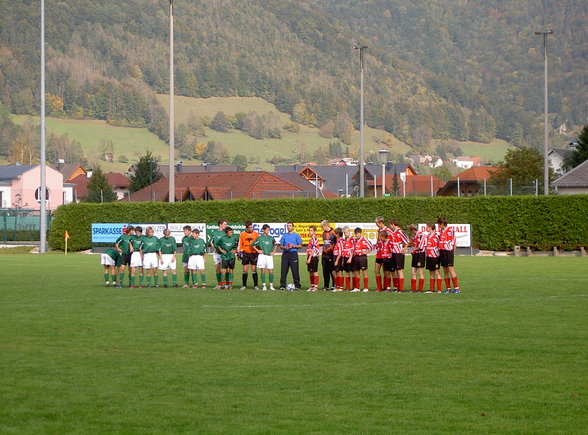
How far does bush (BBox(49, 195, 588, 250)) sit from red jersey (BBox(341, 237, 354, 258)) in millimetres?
24306

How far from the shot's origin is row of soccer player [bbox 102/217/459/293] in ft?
83.2

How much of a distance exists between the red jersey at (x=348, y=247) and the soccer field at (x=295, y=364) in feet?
9.81

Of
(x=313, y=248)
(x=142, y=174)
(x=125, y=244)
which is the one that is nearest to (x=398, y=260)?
(x=313, y=248)

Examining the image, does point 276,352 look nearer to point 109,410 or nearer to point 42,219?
point 109,410

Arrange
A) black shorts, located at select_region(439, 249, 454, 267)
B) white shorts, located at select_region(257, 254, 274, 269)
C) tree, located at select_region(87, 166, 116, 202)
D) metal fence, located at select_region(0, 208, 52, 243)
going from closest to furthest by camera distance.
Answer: black shorts, located at select_region(439, 249, 454, 267) → white shorts, located at select_region(257, 254, 274, 269) → metal fence, located at select_region(0, 208, 52, 243) → tree, located at select_region(87, 166, 116, 202)

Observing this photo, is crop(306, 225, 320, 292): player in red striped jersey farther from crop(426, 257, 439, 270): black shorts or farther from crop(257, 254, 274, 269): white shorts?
crop(426, 257, 439, 270): black shorts

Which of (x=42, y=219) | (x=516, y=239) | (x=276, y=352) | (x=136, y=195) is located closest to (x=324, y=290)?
(x=276, y=352)

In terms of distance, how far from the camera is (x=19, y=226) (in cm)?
7144

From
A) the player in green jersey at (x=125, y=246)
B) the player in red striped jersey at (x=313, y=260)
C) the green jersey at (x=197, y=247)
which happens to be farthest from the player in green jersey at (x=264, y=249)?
the player in green jersey at (x=125, y=246)

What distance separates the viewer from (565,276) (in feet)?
100

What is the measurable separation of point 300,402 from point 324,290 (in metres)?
16.2

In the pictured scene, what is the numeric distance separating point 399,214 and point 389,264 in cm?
2598

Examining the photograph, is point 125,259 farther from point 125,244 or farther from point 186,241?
point 186,241

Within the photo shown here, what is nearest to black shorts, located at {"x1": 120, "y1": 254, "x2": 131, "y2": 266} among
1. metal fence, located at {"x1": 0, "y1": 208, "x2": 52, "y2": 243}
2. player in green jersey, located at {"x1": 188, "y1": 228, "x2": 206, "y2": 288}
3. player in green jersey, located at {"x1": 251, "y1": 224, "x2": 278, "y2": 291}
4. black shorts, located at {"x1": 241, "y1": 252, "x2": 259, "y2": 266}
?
player in green jersey, located at {"x1": 188, "y1": 228, "x2": 206, "y2": 288}
